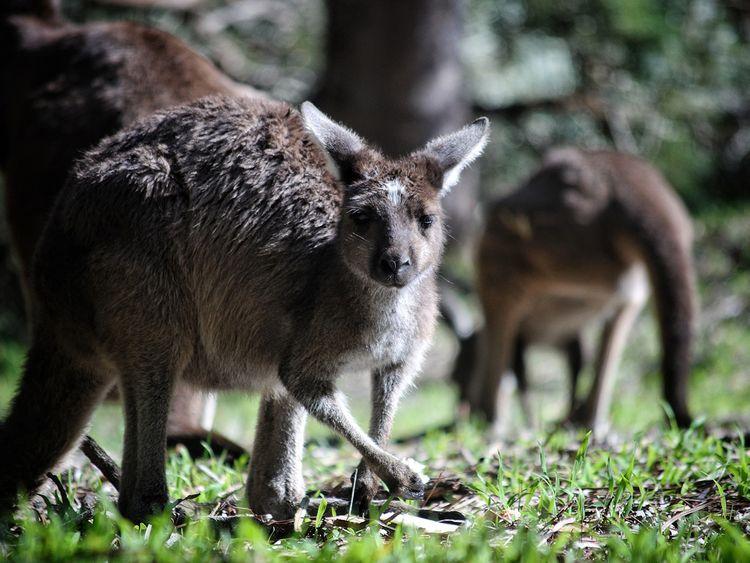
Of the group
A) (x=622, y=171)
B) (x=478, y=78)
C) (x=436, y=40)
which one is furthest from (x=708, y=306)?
(x=478, y=78)

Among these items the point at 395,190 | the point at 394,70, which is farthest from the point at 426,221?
the point at 394,70

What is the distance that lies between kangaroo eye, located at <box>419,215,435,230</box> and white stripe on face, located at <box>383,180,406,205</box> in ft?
0.42

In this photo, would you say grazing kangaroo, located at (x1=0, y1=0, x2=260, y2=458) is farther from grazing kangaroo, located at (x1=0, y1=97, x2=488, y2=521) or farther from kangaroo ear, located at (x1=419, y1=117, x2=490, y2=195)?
kangaroo ear, located at (x1=419, y1=117, x2=490, y2=195)

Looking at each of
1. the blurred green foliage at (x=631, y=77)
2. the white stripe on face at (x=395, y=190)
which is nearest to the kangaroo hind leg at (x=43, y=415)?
the white stripe on face at (x=395, y=190)

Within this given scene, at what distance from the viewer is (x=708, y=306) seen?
890cm

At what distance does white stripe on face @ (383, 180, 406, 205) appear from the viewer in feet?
11.5

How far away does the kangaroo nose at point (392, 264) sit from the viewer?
334 cm

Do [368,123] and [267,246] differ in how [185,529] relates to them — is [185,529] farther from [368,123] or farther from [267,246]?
[368,123]

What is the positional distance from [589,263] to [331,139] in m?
3.47

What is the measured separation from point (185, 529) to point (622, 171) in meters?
4.67

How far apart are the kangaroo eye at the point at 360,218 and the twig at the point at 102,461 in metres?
1.31

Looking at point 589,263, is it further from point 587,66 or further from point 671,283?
point 587,66

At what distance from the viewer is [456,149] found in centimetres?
367

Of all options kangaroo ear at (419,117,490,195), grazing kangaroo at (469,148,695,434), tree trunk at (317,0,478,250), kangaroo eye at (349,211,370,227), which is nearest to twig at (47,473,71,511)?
kangaroo eye at (349,211,370,227)
